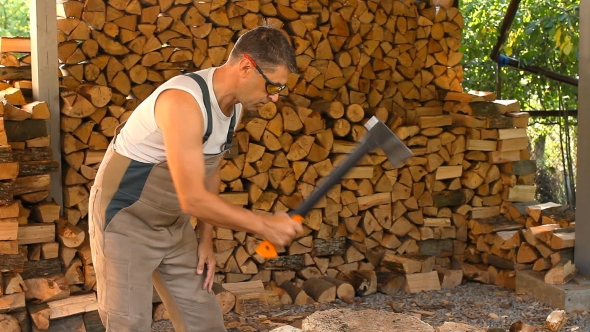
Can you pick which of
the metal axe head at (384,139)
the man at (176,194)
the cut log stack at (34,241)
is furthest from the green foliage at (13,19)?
the metal axe head at (384,139)

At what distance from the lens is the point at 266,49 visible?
9.32ft

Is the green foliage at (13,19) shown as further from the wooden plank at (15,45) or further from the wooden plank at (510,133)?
the wooden plank at (510,133)

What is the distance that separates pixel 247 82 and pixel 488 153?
370 centimetres

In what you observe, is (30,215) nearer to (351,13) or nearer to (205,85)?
(205,85)

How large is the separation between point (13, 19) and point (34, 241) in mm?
8409

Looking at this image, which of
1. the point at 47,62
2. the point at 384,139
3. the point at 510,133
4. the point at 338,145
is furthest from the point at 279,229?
the point at 510,133

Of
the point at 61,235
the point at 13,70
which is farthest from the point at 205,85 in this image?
the point at 13,70

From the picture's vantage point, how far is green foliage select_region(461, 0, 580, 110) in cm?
736

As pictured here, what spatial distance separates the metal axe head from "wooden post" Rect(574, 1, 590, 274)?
2394mm

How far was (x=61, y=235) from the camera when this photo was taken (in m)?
4.61

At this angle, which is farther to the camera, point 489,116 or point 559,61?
point 559,61

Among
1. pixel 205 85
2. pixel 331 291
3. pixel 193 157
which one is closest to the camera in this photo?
pixel 193 157

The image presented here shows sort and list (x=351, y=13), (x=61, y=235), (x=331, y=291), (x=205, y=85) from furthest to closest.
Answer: (x=351, y=13) < (x=331, y=291) < (x=61, y=235) < (x=205, y=85)

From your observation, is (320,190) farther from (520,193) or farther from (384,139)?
(520,193)
